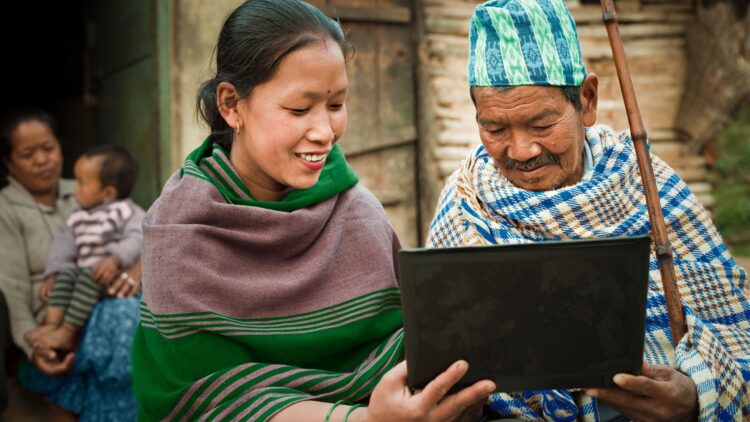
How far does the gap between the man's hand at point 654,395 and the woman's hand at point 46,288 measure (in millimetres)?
3050

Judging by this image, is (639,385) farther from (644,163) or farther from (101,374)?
(101,374)

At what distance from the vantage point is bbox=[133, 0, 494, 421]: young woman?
198 centimetres

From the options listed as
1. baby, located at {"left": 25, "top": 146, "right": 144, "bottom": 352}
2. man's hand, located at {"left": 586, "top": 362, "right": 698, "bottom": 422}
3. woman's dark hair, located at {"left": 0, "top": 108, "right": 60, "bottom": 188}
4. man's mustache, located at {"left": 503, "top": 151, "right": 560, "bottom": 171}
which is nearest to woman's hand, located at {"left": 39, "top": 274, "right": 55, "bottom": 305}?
baby, located at {"left": 25, "top": 146, "right": 144, "bottom": 352}

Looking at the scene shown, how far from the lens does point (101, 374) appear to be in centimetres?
367

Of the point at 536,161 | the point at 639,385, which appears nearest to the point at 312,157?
the point at 536,161

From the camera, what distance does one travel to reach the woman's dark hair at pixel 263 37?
205 centimetres

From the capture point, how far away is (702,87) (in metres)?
6.16

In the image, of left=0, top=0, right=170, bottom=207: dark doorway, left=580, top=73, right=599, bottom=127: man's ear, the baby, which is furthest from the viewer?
left=0, top=0, right=170, bottom=207: dark doorway

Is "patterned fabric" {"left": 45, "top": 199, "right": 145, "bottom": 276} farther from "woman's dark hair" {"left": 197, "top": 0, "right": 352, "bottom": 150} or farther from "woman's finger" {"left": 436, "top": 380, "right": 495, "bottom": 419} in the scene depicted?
"woman's finger" {"left": 436, "top": 380, "right": 495, "bottom": 419}

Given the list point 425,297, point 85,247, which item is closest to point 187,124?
point 85,247

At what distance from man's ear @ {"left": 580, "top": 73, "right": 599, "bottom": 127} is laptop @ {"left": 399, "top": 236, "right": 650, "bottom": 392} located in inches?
29.3

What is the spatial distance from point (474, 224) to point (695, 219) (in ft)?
1.99

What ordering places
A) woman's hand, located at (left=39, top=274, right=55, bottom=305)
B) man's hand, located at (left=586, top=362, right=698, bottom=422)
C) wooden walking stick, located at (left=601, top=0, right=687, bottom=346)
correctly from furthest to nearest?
woman's hand, located at (left=39, top=274, right=55, bottom=305)
wooden walking stick, located at (left=601, top=0, right=687, bottom=346)
man's hand, located at (left=586, top=362, right=698, bottom=422)

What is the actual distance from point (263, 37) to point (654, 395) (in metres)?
1.28
